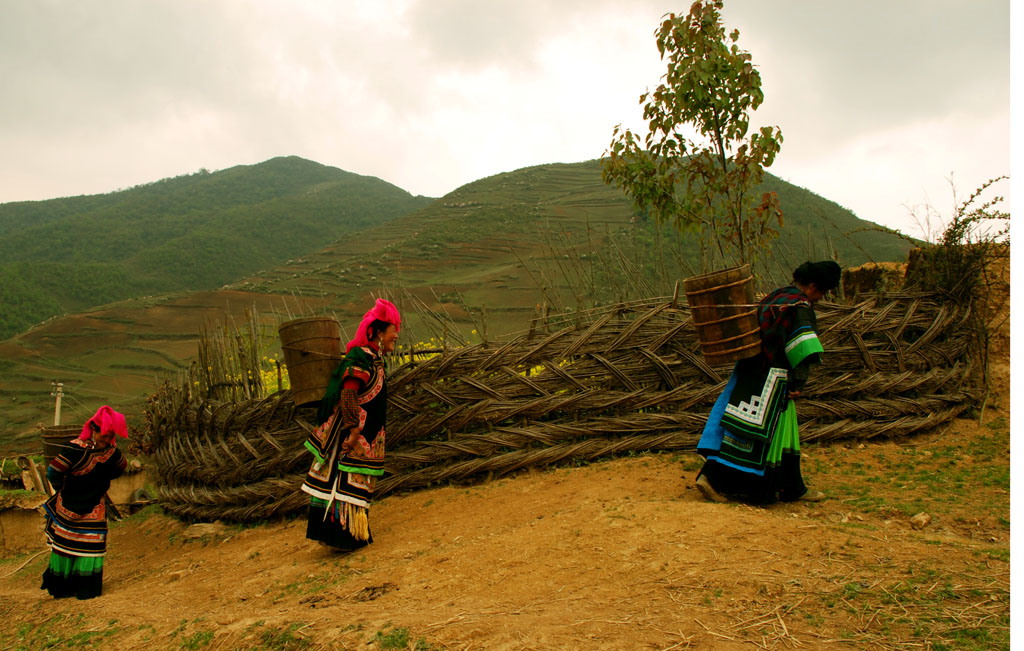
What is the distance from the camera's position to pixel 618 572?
113 inches

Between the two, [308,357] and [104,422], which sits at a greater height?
[308,357]

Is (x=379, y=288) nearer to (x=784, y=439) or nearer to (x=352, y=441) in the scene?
(x=352, y=441)

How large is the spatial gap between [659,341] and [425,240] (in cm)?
3000

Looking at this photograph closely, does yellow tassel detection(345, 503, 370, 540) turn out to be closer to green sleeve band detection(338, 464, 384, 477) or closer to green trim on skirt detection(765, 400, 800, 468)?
green sleeve band detection(338, 464, 384, 477)

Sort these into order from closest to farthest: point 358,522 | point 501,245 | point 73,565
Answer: point 358,522, point 73,565, point 501,245

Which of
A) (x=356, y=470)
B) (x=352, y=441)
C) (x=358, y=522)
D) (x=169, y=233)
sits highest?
(x=169, y=233)

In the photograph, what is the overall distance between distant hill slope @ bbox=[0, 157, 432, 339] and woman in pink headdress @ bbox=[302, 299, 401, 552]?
3632cm

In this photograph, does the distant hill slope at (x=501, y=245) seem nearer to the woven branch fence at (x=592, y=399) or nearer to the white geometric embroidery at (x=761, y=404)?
the woven branch fence at (x=592, y=399)

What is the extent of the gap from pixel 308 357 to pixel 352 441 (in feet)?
3.72

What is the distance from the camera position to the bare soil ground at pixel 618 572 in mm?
2260

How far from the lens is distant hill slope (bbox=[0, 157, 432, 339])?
38.0 metres

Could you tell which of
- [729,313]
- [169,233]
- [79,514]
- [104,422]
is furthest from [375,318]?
[169,233]

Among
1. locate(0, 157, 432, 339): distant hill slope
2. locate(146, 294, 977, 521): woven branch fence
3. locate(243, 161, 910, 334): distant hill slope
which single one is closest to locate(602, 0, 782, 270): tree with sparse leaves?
locate(146, 294, 977, 521): woven branch fence

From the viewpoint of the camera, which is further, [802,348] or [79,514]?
[79,514]
